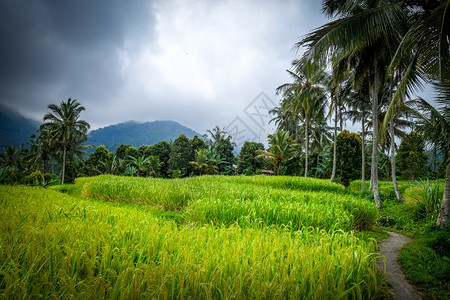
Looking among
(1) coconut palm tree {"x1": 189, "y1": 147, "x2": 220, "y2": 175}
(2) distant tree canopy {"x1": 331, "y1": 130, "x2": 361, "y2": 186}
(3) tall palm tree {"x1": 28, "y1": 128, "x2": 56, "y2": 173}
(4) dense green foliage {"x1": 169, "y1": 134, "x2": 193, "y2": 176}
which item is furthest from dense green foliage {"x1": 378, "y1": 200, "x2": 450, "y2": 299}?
(3) tall palm tree {"x1": 28, "y1": 128, "x2": 56, "y2": 173}

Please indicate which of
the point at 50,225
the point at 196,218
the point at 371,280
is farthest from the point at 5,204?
the point at 371,280

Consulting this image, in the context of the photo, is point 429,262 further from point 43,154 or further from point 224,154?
point 43,154

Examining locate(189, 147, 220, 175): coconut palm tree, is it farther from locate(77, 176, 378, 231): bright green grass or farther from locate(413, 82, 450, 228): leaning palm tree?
locate(413, 82, 450, 228): leaning palm tree

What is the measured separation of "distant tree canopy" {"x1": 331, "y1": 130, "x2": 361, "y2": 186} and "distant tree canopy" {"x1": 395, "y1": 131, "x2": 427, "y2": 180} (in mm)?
7418

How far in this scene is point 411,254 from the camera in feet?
12.2

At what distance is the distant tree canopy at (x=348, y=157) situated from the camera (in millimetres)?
16484

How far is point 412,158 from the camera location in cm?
2056

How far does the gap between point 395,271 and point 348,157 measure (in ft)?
50.1

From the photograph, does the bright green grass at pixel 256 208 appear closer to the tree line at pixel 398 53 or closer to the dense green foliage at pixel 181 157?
the tree line at pixel 398 53

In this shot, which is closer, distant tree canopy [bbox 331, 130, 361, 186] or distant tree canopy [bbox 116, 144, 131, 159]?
distant tree canopy [bbox 331, 130, 361, 186]

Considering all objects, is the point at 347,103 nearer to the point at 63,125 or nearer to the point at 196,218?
the point at 196,218

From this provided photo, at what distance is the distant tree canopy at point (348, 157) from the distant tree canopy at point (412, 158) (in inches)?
292

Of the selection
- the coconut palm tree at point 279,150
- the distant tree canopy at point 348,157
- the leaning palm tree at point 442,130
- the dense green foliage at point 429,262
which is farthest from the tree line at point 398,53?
the coconut palm tree at point 279,150

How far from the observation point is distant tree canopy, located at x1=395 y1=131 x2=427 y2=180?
20609mm
